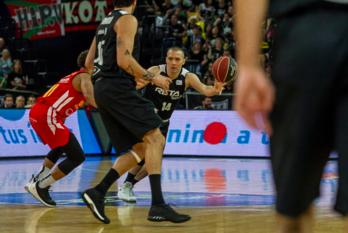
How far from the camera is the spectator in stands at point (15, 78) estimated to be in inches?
619

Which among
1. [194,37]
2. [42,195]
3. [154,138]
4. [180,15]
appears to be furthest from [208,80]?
[154,138]

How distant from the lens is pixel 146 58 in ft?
58.5

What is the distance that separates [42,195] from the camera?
588 centimetres

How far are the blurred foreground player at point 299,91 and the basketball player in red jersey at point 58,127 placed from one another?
439 cm

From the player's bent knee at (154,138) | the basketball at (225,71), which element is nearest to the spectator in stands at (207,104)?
the basketball at (225,71)

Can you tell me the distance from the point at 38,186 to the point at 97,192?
4.69ft

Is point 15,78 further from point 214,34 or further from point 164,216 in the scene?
point 164,216

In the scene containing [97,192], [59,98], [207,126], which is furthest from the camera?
[207,126]

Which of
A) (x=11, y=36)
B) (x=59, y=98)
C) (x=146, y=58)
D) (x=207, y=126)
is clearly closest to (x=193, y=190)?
(x=59, y=98)

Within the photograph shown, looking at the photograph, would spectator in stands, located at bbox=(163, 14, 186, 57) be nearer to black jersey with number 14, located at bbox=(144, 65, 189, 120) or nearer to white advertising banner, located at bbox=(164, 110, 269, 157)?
white advertising banner, located at bbox=(164, 110, 269, 157)

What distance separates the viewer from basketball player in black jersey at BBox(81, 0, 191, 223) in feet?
15.9

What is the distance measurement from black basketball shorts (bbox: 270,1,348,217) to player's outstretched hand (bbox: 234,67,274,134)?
0.10 meters

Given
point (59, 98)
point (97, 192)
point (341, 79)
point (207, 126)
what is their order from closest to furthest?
point (341, 79) < point (97, 192) < point (59, 98) < point (207, 126)

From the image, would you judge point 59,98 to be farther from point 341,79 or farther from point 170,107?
point 341,79
